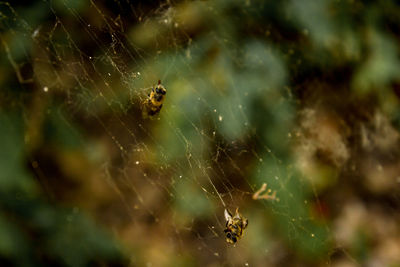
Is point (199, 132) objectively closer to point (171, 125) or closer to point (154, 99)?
point (171, 125)

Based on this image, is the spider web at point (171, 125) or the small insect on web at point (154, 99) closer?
the small insect on web at point (154, 99)

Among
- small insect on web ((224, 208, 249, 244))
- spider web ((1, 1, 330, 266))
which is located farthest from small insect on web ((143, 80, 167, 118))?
small insect on web ((224, 208, 249, 244))

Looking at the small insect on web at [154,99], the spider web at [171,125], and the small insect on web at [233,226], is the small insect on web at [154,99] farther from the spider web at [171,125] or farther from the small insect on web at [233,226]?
the small insect on web at [233,226]

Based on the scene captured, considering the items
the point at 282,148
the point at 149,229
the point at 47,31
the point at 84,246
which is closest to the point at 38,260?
the point at 84,246

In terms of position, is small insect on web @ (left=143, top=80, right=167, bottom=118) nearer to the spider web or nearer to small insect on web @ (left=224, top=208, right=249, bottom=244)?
the spider web

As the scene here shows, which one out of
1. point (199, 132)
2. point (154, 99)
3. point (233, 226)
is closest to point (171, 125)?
point (199, 132)

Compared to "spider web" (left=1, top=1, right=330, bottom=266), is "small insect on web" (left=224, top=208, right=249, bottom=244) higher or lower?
lower

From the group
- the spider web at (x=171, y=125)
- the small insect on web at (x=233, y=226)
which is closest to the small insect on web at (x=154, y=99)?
the spider web at (x=171, y=125)

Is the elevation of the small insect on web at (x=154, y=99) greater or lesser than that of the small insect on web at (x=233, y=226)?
greater

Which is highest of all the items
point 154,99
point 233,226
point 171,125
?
point 171,125
